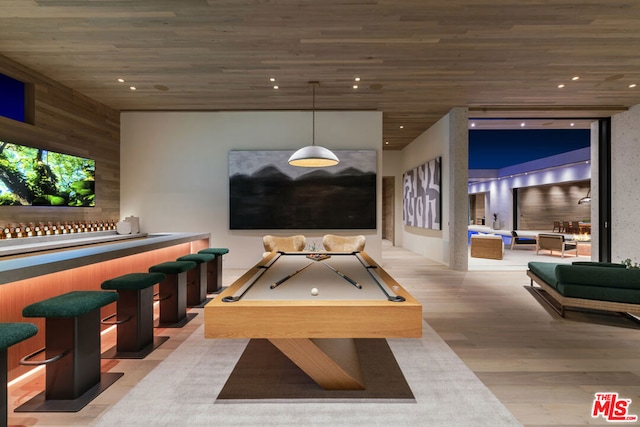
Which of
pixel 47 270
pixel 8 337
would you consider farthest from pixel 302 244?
pixel 8 337

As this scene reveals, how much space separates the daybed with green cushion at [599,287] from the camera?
3381mm

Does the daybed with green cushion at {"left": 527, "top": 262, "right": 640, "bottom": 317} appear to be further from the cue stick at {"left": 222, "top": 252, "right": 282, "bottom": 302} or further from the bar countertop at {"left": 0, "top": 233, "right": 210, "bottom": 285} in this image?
the bar countertop at {"left": 0, "top": 233, "right": 210, "bottom": 285}

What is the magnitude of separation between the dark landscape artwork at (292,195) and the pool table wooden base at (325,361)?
13.4ft

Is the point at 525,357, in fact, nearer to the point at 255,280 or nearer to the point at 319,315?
the point at 319,315

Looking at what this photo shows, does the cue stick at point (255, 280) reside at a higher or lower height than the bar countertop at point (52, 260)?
lower

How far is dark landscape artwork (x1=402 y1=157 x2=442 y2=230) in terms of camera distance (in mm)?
7129

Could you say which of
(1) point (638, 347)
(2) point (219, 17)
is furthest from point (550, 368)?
(2) point (219, 17)

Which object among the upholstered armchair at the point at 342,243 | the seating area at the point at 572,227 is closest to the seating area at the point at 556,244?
the seating area at the point at 572,227

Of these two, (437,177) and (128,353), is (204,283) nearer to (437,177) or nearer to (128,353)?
(128,353)

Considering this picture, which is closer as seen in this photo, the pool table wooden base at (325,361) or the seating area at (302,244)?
the pool table wooden base at (325,361)

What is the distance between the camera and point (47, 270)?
2279mm

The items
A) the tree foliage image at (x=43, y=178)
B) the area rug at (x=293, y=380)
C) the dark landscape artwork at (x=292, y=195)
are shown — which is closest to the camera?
the area rug at (x=293, y=380)

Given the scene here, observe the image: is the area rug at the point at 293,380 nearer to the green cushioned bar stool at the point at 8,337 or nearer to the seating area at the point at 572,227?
the green cushioned bar stool at the point at 8,337

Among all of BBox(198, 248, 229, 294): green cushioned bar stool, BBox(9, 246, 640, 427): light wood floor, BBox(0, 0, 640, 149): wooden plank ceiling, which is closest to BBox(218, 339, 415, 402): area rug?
BBox(9, 246, 640, 427): light wood floor
